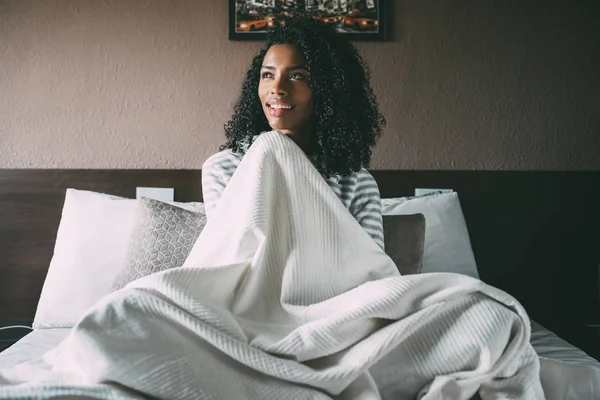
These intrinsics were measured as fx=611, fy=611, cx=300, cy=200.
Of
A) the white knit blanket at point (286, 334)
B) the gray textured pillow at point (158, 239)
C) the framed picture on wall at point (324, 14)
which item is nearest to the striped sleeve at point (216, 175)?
the gray textured pillow at point (158, 239)

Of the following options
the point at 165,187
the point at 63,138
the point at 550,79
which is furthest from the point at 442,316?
the point at 63,138

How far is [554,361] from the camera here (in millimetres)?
1261

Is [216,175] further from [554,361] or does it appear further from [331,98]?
[554,361]

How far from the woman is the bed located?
58 cm

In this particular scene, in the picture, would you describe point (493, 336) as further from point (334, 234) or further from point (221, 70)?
point (221, 70)

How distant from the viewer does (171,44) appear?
91.0 inches

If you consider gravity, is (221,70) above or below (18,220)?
above

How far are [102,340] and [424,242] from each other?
124cm

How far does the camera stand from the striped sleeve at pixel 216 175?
1657mm

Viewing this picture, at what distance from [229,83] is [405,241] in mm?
955

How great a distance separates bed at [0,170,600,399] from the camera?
225 cm

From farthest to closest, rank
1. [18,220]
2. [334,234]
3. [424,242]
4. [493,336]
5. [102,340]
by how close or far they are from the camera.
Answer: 1. [18,220]
2. [424,242]
3. [334,234]
4. [493,336]
5. [102,340]

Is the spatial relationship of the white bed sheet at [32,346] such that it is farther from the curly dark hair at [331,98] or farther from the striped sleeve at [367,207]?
the striped sleeve at [367,207]

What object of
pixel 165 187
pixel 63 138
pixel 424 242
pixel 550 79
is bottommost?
pixel 424 242
